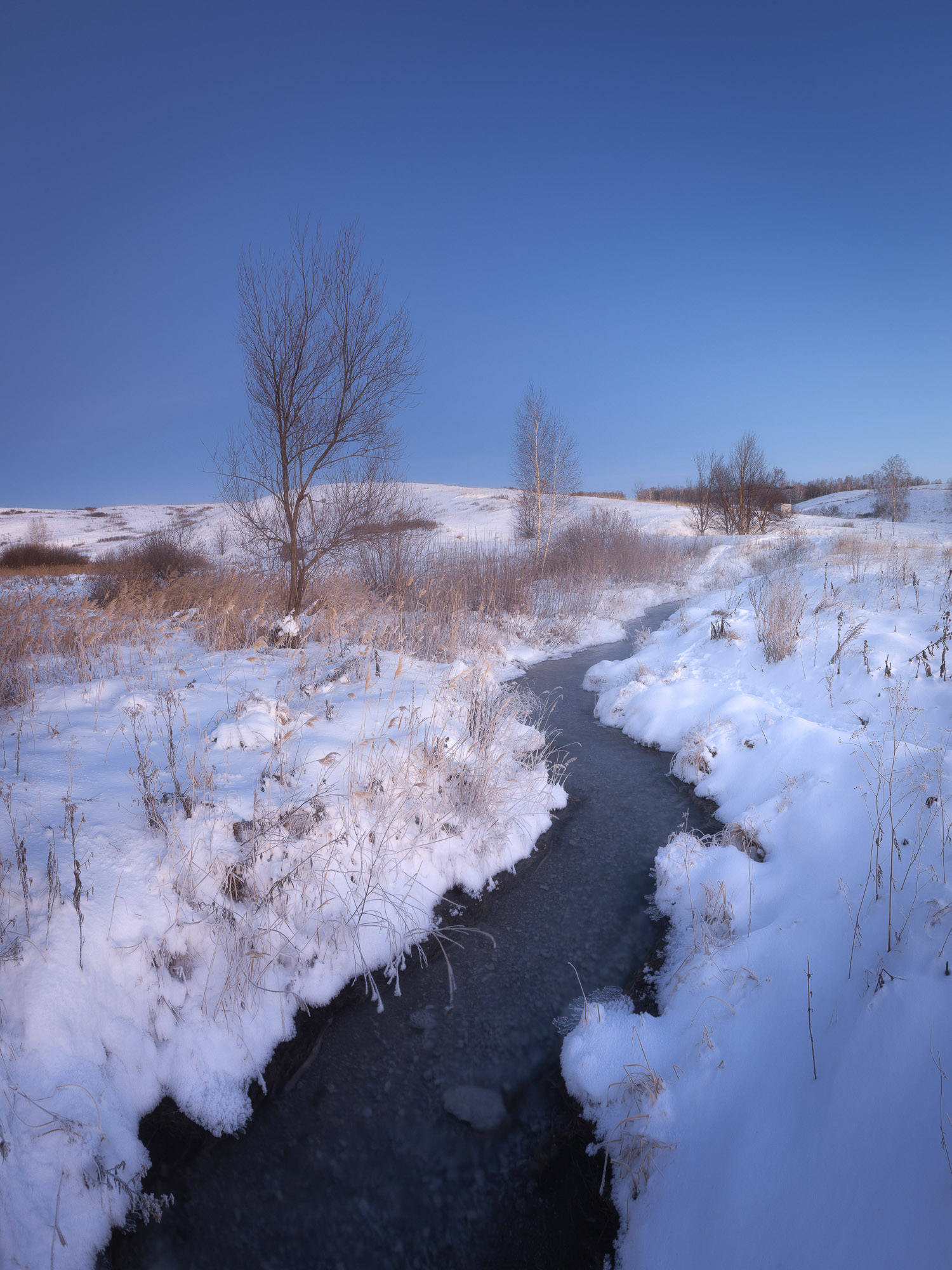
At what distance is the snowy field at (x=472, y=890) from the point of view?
1569 mm

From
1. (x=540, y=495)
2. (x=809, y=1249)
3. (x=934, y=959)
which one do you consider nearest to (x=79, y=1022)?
(x=809, y=1249)

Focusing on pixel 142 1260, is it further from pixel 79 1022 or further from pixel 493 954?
pixel 493 954

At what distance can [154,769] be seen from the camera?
298 cm

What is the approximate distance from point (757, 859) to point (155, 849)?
324 cm

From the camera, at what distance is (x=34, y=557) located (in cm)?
2039

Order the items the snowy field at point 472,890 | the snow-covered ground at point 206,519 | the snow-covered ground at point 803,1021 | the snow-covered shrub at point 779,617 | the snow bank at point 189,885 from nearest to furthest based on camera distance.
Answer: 1. the snow-covered ground at point 803,1021
2. the snowy field at point 472,890
3. the snow bank at point 189,885
4. the snow-covered shrub at point 779,617
5. the snow-covered ground at point 206,519

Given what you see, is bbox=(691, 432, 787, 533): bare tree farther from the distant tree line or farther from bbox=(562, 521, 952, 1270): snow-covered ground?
bbox=(562, 521, 952, 1270): snow-covered ground

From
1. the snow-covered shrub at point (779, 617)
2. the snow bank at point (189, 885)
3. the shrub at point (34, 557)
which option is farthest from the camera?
the shrub at point (34, 557)

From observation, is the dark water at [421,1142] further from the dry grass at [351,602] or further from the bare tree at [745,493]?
the bare tree at [745,493]

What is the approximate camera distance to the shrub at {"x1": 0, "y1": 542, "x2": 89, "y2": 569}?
1977cm

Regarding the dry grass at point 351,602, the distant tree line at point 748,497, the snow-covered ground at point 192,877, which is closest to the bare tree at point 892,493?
the distant tree line at point 748,497

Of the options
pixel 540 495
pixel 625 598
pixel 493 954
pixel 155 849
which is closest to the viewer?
pixel 155 849

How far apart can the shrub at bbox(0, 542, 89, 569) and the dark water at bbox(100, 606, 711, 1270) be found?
70.7 ft

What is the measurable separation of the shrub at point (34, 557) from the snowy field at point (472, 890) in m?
18.8
